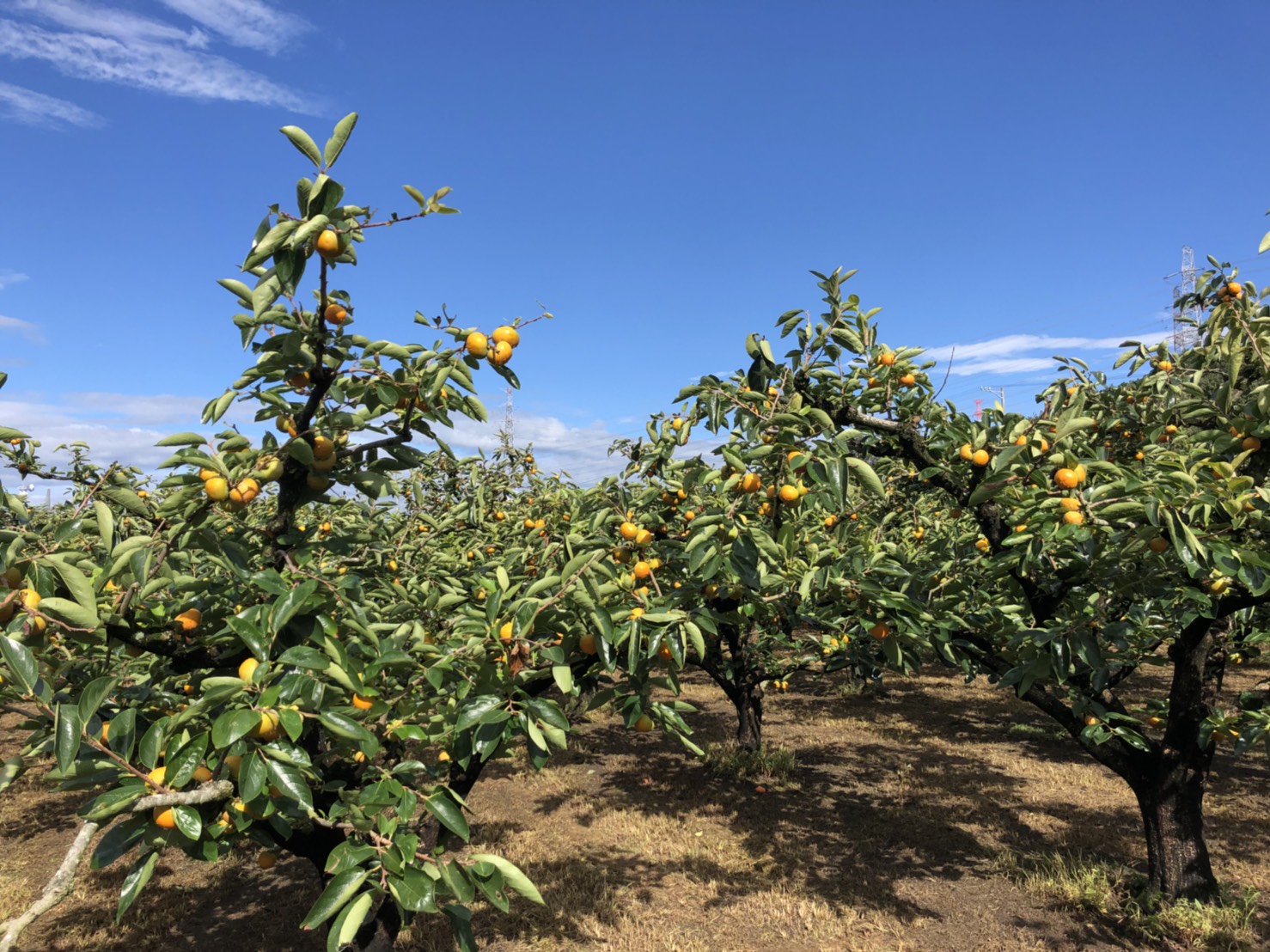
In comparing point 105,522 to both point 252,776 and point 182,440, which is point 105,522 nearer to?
point 182,440

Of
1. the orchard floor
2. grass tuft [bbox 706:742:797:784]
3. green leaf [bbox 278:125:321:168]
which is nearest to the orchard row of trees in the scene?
green leaf [bbox 278:125:321:168]

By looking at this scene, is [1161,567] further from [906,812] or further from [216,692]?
[906,812]

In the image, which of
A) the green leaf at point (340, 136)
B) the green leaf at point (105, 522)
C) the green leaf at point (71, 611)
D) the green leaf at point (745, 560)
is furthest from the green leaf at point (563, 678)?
the green leaf at point (340, 136)

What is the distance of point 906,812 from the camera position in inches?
254

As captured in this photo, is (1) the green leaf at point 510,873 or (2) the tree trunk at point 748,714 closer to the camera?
(1) the green leaf at point 510,873

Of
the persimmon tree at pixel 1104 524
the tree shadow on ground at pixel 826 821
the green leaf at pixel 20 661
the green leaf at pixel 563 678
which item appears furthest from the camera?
the tree shadow on ground at pixel 826 821

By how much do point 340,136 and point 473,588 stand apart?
2930 millimetres

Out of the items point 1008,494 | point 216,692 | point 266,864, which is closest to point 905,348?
point 1008,494

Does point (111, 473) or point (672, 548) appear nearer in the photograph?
point (111, 473)

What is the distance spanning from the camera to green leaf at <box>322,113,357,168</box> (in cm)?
188

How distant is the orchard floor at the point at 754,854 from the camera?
4551 mm

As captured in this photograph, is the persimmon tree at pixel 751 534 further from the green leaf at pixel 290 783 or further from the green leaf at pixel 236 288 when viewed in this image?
the green leaf at pixel 236 288

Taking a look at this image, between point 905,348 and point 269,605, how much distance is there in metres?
3.55

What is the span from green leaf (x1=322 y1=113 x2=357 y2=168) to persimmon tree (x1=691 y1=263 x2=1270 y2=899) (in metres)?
1.54
